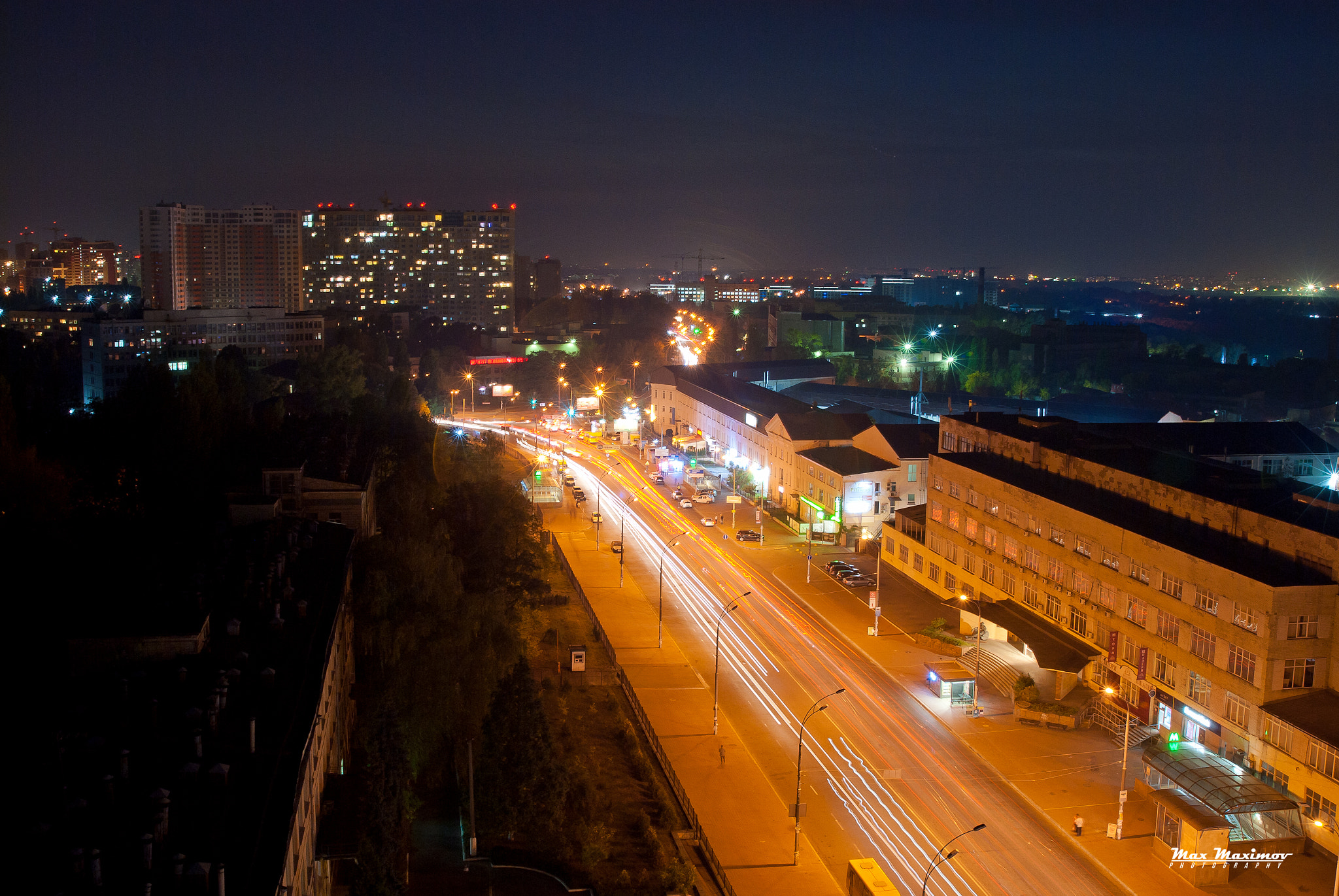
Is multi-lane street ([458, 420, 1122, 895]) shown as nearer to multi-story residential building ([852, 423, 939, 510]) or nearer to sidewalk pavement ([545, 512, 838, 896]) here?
sidewalk pavement ([545, 512, 838, 896])

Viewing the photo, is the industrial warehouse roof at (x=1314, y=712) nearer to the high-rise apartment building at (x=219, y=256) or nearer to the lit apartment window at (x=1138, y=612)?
the lit apartment window at (x=1138, y=612)

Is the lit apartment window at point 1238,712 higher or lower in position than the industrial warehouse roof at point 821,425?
lower

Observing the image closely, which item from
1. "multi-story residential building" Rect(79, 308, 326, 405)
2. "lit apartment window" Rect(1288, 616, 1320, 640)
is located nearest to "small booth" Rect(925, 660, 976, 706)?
"lit apartment window" Rect(1288, 616, 1320, 640)

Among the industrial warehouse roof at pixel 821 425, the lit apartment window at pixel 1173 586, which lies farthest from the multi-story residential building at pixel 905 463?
the lit apartment window at pixel 1173 586

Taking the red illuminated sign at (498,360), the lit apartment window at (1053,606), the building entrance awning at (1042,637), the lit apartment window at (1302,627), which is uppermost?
the red illuminated sign at (498,360)

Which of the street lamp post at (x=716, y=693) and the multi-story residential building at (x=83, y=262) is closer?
the street lamp post at (x=716, y=693)

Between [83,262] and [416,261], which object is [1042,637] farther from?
[83,262]

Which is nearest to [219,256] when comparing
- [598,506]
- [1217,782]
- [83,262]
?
[83,262]
